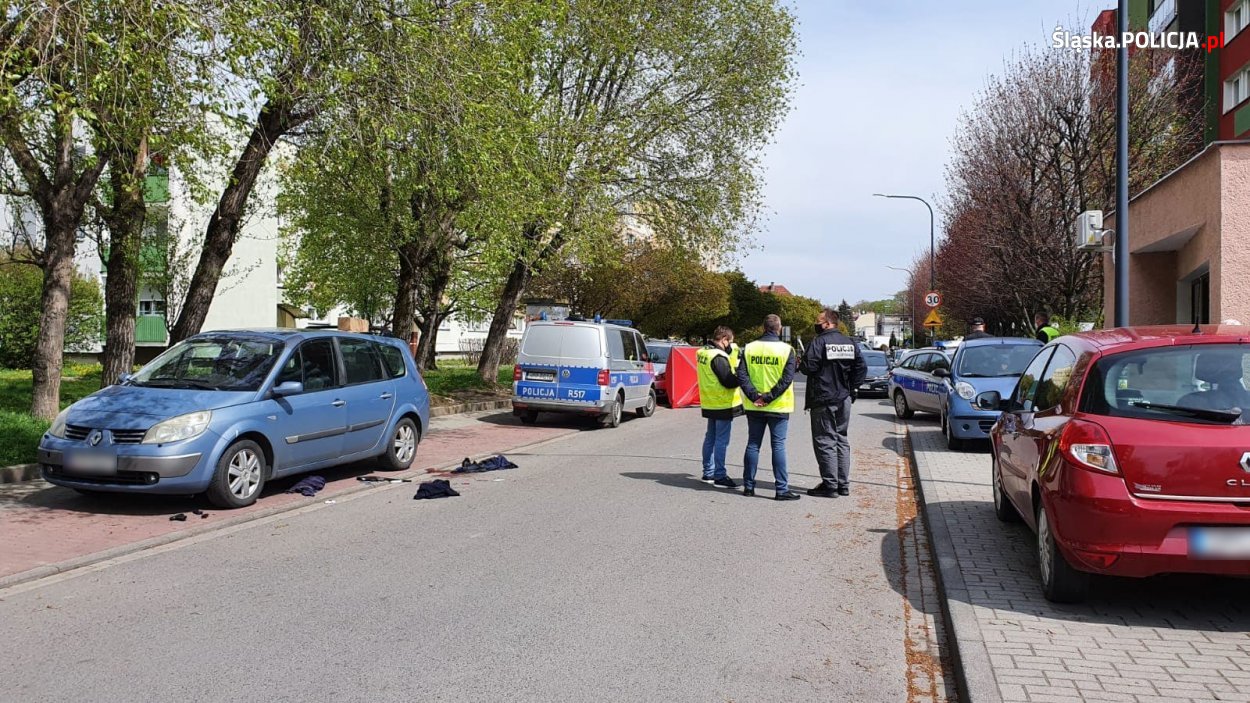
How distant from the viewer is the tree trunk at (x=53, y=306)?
1165cm

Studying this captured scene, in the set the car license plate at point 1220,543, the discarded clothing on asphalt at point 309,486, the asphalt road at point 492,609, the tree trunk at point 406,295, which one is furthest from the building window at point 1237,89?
the discarded clothing on asphalt at point 309,486

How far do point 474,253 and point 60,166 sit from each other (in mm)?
12886

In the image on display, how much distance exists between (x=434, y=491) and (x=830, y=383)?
4017 mm

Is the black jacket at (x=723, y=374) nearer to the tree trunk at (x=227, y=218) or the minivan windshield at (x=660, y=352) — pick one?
the tree trunk at (x=227, y=218)

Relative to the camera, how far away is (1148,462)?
4.76 meters

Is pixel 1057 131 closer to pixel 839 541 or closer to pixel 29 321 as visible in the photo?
pixel 839 541

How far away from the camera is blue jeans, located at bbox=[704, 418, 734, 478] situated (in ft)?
32.8

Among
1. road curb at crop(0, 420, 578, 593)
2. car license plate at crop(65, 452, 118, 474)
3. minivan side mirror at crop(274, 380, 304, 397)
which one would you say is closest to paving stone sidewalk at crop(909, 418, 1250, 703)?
road curb at crop(0, 420, 578, 593)

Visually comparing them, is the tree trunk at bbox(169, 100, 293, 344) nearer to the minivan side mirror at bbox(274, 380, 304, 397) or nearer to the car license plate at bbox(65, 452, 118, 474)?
the minivan side mirror at bbox(274, 380, 304, 397)

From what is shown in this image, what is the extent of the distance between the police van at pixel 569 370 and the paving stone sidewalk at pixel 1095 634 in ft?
33.1

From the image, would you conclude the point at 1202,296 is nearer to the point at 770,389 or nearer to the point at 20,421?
the point at 770,389

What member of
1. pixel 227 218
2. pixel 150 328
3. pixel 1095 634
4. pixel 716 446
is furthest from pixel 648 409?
pixel 150 328

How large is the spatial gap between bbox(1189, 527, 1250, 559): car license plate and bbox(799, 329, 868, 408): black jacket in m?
4.49

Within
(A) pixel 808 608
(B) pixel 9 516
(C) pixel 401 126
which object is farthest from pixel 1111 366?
(C) pixel 401 126
